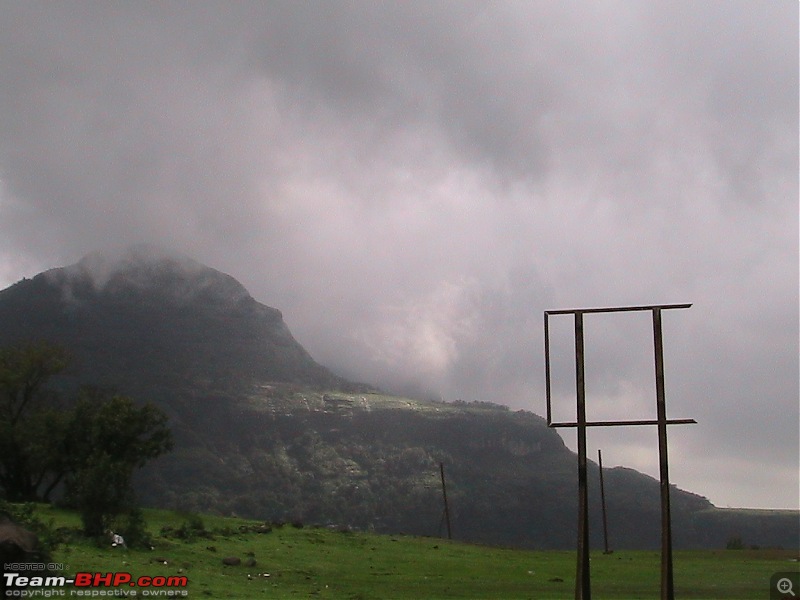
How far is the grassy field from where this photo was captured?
27828 millimetres

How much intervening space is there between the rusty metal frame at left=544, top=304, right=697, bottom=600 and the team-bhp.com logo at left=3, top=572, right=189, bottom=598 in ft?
36.7

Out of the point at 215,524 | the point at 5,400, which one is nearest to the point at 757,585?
the point at 215,524

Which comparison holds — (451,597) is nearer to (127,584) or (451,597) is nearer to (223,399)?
(127,584)

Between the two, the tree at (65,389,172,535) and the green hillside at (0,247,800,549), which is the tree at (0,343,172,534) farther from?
the green hillside at (0,247,800,549)

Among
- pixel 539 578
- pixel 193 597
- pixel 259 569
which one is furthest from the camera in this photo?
pixel 539 578

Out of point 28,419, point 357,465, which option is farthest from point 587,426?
point 357,465

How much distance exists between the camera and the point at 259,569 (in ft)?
108

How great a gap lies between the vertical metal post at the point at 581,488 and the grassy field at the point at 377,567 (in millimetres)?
10172

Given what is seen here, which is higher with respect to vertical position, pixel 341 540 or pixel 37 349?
pixel 37 349

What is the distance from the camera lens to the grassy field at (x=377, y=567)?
2783cm

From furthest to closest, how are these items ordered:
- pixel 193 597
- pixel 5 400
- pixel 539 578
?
pixel 5 400
pixel 539 578
pixel 193 597

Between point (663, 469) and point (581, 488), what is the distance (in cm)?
200

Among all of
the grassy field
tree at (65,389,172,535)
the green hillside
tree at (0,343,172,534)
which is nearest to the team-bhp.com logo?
the grassy field

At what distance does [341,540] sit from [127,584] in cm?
2645
